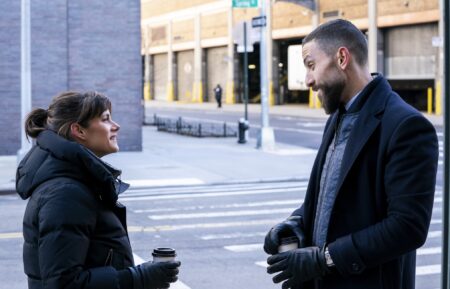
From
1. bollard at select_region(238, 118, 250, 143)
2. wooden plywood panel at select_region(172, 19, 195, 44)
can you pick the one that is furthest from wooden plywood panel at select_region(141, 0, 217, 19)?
bollard at select_region(238, 118, 250, 143)

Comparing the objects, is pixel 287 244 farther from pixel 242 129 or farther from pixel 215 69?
pixel 215 69

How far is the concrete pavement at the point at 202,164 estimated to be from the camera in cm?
1823

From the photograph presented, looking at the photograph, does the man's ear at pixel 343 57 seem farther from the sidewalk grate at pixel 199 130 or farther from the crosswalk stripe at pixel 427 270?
the sidewalk grate at pixel 199 130

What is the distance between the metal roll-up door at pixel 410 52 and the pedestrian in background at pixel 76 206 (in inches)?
1615

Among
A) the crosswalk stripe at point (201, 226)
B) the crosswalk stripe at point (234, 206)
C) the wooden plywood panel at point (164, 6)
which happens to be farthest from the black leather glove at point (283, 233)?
the wooden plywood panel at point (164, 6)

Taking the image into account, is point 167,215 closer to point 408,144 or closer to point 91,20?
point 408,144

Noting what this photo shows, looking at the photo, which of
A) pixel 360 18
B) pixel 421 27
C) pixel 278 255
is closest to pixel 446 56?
pixel 278 255

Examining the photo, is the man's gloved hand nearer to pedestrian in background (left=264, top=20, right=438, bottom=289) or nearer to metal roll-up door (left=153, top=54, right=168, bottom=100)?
pedestrian in background (left=264, top=20, right=438, bottom=289)

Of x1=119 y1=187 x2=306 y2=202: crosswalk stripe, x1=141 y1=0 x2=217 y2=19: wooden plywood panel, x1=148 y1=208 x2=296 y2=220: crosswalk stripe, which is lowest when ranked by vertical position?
x1=148 y1=208 x2=296 y2=220: crosswalk stripe

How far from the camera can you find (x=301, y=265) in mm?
3477

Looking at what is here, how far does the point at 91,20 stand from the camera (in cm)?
2389

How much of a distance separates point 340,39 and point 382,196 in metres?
0.68

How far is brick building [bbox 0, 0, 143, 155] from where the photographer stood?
2314 centimetres

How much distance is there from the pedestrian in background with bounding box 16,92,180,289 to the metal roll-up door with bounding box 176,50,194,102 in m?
66.9
